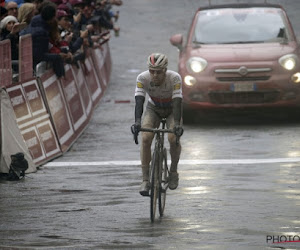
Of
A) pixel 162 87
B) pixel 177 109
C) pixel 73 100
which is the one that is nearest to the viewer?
pixel 177 109

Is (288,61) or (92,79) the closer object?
(288,61)

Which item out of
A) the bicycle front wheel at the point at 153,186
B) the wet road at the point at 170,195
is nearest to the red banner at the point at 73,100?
the wet road at the point at 170,195

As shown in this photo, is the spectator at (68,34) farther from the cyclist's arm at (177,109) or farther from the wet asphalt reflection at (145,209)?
the cyclist's arm at (177,109)

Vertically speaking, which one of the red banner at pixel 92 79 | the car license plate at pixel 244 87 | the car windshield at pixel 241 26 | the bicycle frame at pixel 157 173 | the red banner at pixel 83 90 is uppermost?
the bicycle frame at pixel 157 173

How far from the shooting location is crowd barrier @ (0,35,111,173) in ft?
52.7

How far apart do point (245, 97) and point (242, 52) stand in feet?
2.93

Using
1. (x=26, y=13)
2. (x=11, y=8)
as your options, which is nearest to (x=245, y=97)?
(x=26, y=13)

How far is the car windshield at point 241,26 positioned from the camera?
2123 cm

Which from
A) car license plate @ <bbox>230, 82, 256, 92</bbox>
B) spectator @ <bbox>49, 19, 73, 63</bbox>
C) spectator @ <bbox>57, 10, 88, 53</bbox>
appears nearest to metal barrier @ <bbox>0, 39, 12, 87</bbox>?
spectator @ <bbox>49, 19, 73, 63</bbox>

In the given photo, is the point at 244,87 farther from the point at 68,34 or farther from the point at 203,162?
the point at 203,162

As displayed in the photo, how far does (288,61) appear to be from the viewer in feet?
66.7

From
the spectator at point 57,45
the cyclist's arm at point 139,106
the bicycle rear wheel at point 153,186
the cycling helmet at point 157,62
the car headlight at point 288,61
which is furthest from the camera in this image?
the car headlight at point 288,61

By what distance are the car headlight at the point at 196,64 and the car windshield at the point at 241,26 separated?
2.68 ft

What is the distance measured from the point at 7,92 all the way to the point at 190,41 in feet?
20.9
